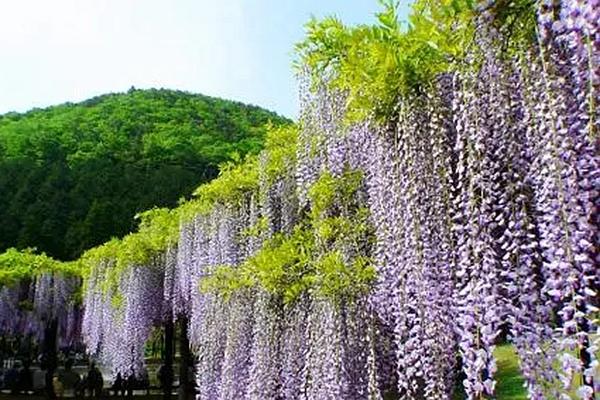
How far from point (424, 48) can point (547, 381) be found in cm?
182

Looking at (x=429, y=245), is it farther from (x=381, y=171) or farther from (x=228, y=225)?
(x=228, y=225)

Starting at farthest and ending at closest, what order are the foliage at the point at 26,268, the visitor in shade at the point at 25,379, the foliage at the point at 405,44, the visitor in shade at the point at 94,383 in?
the visitor in shade at the point at 25,379 → the visitor in shade at the point at 94,383 → the foliage at the point at 26,268 → the foliage at the point at 405,44

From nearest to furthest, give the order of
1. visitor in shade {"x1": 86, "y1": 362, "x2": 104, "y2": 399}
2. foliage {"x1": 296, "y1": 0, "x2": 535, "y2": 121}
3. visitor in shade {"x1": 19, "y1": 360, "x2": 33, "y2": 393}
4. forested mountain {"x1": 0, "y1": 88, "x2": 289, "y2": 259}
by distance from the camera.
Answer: foliage {"x1": 296, "y1": 0, "x2": 535, "y2": 121} < visitor in shade {"x1": 86, "y1": 362, "x2": 104, "y2": 399} < visitor in shade {"x1": 19, "y1": 360, "x2": 33, "y2": 393} < forested mountain {"x1": 0, "y1": 88, "x2": 289, "y2": 259}

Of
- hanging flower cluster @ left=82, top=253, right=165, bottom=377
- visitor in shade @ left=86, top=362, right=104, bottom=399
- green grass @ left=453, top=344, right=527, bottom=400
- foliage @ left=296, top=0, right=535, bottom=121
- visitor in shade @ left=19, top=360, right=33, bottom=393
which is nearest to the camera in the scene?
foliage @ left=296, top=0, right=535, bottom=121

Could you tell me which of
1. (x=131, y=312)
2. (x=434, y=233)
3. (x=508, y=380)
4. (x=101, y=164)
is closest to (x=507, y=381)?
(x=508, y=380)

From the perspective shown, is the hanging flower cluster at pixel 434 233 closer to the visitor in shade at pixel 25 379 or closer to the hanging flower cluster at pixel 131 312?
→ the hanging flower cluster at pixel 131 312

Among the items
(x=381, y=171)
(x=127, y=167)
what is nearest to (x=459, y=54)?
(x=381, y=171)

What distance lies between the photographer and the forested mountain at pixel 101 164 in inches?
952

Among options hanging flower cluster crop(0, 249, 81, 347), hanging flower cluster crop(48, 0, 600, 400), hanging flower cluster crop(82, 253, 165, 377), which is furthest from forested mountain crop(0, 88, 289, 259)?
hanging flower cluster crop(48, 0, 600, 400)

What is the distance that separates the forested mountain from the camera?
24172 mm

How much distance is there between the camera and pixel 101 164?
26.0 m

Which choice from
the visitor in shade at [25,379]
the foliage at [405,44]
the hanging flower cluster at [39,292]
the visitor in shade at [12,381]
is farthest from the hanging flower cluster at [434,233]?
the visitor in shade at [25,379]

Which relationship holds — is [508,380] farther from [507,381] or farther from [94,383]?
[94,383]

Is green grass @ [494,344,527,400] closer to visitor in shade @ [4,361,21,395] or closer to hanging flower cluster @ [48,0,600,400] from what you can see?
hanging flower cluster @ [48,0,600,400]
